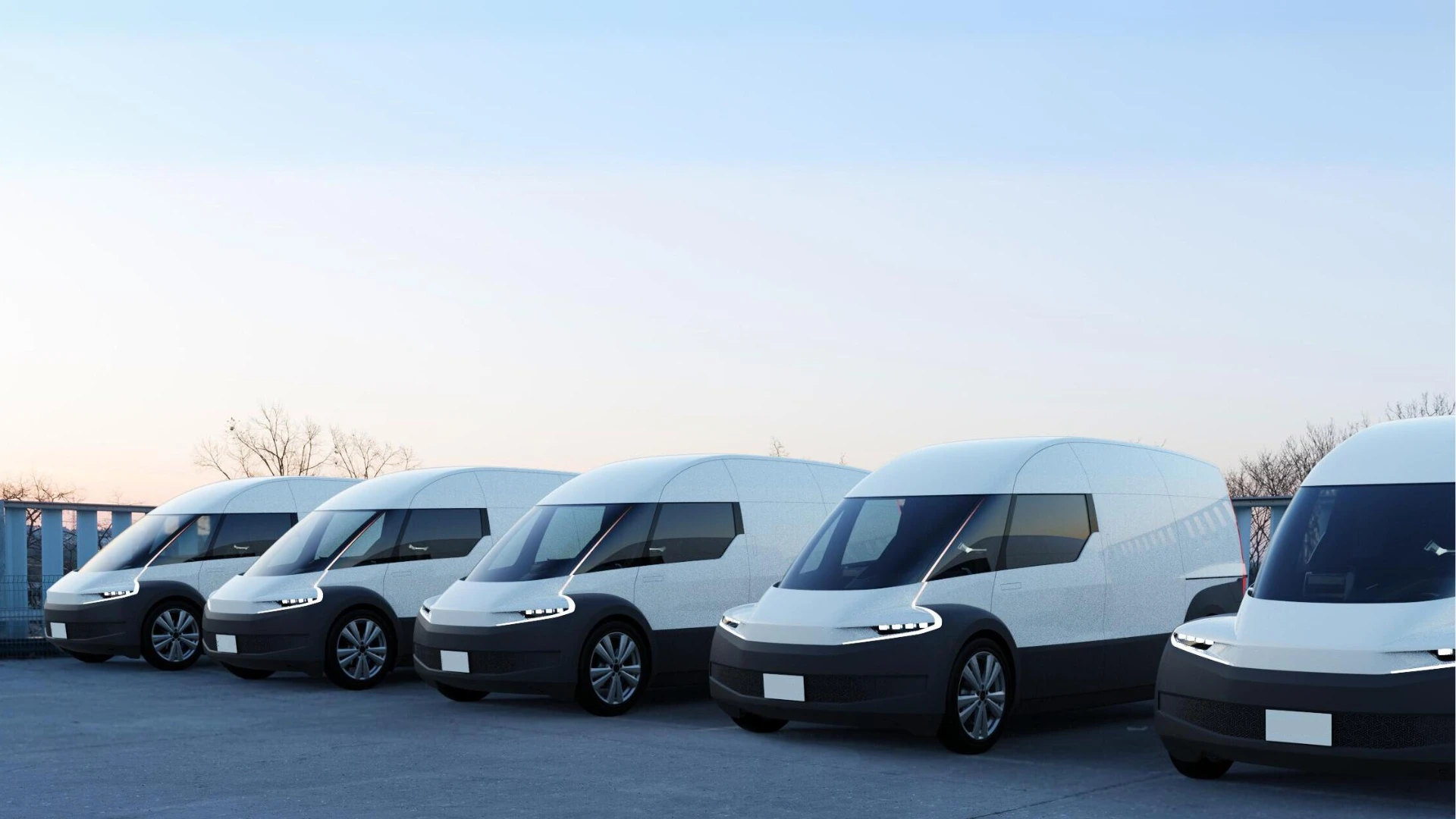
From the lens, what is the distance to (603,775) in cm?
948

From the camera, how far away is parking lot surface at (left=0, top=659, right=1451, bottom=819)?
8.38 meters

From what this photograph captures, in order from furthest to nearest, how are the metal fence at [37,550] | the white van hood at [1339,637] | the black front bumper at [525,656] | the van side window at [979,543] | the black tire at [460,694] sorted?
the metal fence at [37,550]
the black tire at [460,694]
the black front bumper at [525,656]
the van side window at [979,543]
the white van hood at [1339,637]

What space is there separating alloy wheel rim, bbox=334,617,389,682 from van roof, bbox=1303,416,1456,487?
31.0ft

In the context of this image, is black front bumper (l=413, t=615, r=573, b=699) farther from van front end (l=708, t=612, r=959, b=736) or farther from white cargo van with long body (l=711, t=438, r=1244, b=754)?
van front end (l=708, t=612, r=959, b=736)

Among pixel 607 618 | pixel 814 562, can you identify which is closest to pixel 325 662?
pixel 607 618

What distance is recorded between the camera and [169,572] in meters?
18.3

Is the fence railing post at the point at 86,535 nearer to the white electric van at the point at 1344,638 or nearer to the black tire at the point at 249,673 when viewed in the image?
the black tire at the point at 249,673

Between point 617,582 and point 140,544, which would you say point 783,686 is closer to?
point 617,582

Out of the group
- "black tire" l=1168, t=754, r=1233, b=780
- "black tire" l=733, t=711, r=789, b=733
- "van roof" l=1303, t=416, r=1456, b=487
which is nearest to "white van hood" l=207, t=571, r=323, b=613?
"black tire" l=733, t=711, r=789, b=733

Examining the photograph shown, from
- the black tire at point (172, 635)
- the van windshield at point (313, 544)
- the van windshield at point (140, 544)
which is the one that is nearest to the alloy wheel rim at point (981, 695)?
the van windshield at point (313, 544)

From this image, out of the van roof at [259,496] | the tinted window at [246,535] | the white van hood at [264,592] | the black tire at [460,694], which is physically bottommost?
the black tire at [460,694]

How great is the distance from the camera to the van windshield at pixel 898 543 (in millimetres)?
10742

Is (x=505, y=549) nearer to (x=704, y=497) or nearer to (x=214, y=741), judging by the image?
(x=704, y=497)

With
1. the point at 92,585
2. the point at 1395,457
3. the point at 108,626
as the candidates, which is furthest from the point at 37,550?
the point at 1395,457
